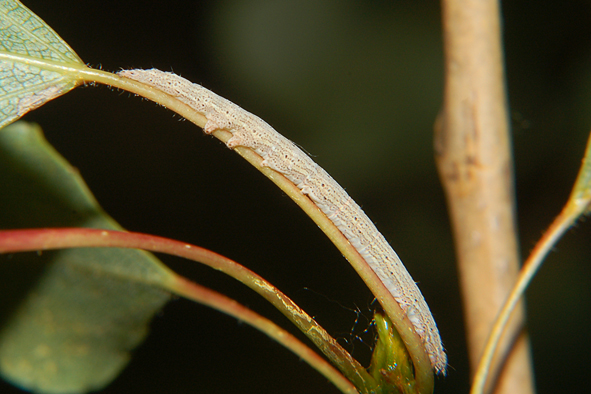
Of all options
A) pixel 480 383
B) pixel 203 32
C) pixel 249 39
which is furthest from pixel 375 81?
pixel 480 383

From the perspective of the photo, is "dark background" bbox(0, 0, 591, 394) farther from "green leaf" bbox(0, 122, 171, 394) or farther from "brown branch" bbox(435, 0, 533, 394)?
"brown branch" bbox(435, 0, 533, 394)

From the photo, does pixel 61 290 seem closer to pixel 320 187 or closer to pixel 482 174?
pixel 320 187

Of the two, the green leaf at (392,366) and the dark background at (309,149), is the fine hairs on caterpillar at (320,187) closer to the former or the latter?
the green leaf at (392,366)

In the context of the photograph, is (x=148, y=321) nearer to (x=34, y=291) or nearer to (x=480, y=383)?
(x=34, y=291)

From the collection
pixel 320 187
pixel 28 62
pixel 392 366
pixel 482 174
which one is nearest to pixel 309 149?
pixel 320 187

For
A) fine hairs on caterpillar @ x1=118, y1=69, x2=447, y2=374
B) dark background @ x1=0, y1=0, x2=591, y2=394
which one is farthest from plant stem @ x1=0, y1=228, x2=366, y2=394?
dark background @ x1=0, y1=0, x2=591, y2=394
